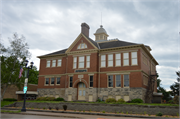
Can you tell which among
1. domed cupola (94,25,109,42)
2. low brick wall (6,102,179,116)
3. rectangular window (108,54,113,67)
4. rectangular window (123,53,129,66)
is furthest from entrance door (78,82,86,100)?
domed cupola (94,25,109,42)

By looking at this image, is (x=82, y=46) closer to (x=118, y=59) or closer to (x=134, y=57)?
(x=118, y=59)

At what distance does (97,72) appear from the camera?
105 feet

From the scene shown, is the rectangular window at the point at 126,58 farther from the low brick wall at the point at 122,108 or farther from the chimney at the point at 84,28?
the chimney at the point at 84,28

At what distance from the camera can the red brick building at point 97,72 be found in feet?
96.6

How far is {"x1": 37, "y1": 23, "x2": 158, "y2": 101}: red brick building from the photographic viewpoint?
29.5 metres

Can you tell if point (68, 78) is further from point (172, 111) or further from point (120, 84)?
point (172, 111)

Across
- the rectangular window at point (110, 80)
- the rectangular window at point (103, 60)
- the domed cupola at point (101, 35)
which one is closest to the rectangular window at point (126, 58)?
the rectangular window at point (110, 80)

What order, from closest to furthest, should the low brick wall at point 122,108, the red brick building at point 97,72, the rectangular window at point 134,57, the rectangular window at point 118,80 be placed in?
1. the low brick wall at point 122,108
2. the red brick building at point 97,72
3. the rectangular window at point 134,57
4. the rectangular window at point 118,80

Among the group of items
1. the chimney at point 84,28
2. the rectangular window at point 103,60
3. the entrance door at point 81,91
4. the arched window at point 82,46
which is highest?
the chimney at point 84,28

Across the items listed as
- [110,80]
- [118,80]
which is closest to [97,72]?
[110,80]

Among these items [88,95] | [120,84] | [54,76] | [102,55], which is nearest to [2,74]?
[54,76]

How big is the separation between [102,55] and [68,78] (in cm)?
834

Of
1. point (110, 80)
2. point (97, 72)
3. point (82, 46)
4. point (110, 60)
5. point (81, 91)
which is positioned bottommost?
point (81, 91)

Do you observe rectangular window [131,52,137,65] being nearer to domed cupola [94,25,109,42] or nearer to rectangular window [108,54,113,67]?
rectangular window [108,54,113,67]
